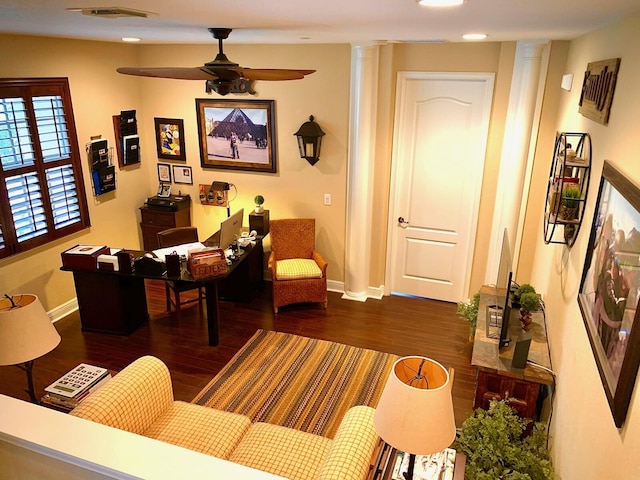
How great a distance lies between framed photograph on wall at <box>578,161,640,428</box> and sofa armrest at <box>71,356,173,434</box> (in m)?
2.26

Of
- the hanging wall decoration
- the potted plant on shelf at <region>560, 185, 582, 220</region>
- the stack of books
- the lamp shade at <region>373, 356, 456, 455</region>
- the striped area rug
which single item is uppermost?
the hanging wall decoration

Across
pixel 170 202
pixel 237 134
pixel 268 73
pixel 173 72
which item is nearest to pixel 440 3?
pixel 268 73

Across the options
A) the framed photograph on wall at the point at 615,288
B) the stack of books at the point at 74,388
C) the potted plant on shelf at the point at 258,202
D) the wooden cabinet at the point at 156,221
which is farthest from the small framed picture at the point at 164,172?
the framed photograph on wall at the point at 615,288

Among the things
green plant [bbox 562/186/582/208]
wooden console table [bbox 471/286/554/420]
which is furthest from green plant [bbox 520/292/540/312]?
green plant [bbox 562/186/582/208]

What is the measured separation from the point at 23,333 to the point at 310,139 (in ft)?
10.8

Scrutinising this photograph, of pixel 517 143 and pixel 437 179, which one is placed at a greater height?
pixel 517 143

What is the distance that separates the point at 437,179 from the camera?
489cm

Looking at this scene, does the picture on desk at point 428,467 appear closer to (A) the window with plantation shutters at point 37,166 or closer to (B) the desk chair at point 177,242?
(B) the desk chair at point 177,242

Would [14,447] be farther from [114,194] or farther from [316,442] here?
[114,194]

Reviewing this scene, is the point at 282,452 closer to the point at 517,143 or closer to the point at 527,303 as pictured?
the point at 527,303

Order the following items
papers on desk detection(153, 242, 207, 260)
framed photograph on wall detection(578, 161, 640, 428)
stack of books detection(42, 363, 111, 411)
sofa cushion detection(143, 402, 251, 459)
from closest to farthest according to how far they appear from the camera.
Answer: framed photograph on wall detection(578, 161, 640, 428)
sofa cushion detection(143, 402, 251, 459)
stack of books detection(42, 363, 111, 411)
papers on desk detection(153, 242, 207, 260)

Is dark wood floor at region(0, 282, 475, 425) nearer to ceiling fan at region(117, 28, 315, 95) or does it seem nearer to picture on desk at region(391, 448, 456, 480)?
picture on desk at region(391, 448, 456, 480)

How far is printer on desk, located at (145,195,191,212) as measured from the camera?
557 cm

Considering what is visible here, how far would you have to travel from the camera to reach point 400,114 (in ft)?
15.8
